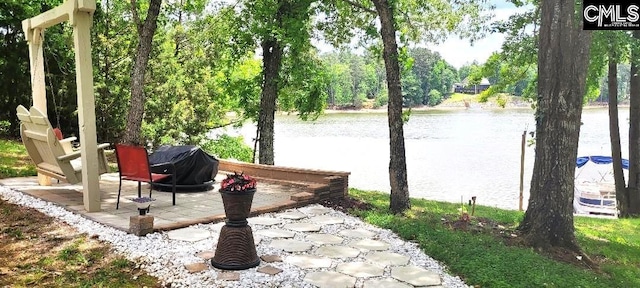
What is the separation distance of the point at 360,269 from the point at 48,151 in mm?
4230

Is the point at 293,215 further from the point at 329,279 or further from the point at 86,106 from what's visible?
the point at 86,106

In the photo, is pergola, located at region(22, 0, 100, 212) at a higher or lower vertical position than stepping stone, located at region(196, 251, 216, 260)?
higher

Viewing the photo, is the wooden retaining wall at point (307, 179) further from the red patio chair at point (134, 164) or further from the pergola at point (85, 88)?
the pergola at point (85, 88)

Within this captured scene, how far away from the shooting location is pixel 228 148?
15.8m

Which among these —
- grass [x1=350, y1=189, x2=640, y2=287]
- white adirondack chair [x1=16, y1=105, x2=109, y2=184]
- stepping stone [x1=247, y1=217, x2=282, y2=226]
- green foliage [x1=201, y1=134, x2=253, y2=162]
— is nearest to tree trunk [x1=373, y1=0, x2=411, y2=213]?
grass [x1=350, y1=189, x2=640, y2=287]

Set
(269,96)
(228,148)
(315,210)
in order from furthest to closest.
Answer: (228,148) → (269,96) → (315,210)

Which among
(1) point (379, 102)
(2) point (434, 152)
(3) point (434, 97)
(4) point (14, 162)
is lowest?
(2) point (434, 152)

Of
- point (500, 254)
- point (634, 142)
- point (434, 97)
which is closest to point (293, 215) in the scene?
point (500, 254)

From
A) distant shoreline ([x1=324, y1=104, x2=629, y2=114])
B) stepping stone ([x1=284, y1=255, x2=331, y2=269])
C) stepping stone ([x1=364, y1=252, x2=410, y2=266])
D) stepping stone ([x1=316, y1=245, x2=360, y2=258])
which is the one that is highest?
distant shoreline ([x1=324, y1=104, x2=629, y2=114])

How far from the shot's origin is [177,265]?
3.85 m

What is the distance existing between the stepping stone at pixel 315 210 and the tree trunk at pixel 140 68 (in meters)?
4.25

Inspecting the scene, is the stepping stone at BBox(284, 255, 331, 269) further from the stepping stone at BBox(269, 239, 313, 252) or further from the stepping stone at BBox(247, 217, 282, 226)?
the stepping stone at BBox(247, 217, 282, 226)

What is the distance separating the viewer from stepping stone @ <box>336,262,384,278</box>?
384 cm

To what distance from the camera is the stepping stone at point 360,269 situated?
384cm
